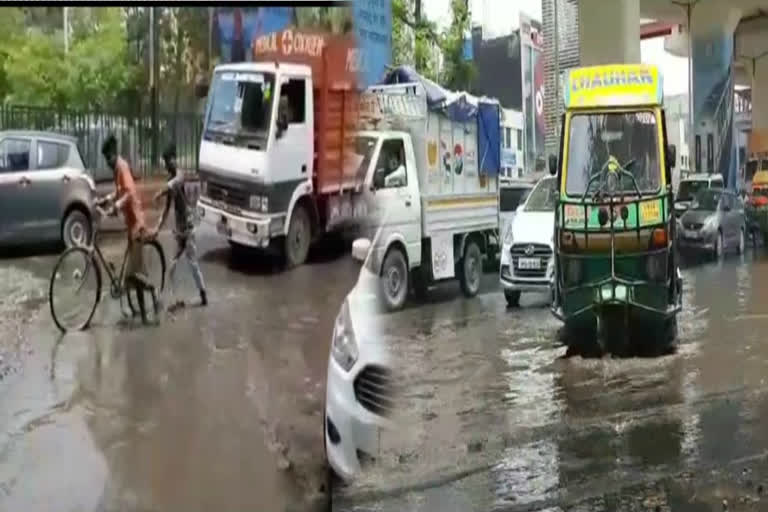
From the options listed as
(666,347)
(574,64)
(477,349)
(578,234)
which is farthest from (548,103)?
(666,347)

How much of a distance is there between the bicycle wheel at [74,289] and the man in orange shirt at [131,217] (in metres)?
0.05

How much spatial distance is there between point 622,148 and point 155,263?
174 centimetres

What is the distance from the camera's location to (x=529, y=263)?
252 centimetres

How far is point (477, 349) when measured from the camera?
2.40 m

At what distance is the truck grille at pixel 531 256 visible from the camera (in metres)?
2.44

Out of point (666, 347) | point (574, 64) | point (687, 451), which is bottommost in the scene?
point (687, 451)

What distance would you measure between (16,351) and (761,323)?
2.14m

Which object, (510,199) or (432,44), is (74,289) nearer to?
(432,44)

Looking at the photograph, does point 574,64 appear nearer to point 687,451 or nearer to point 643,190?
point 643,190

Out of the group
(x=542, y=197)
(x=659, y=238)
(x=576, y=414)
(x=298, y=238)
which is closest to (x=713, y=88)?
(x=659, y=238)

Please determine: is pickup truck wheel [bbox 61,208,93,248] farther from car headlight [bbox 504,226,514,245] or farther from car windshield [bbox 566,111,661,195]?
car windshield [bbox 566,111,661,195]

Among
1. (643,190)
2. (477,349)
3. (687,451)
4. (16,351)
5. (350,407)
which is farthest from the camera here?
(643,190)

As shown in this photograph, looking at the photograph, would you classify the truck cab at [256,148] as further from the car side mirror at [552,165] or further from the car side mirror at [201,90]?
the car side mirror at [552,165]

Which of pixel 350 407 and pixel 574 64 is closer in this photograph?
pixel 350 407
